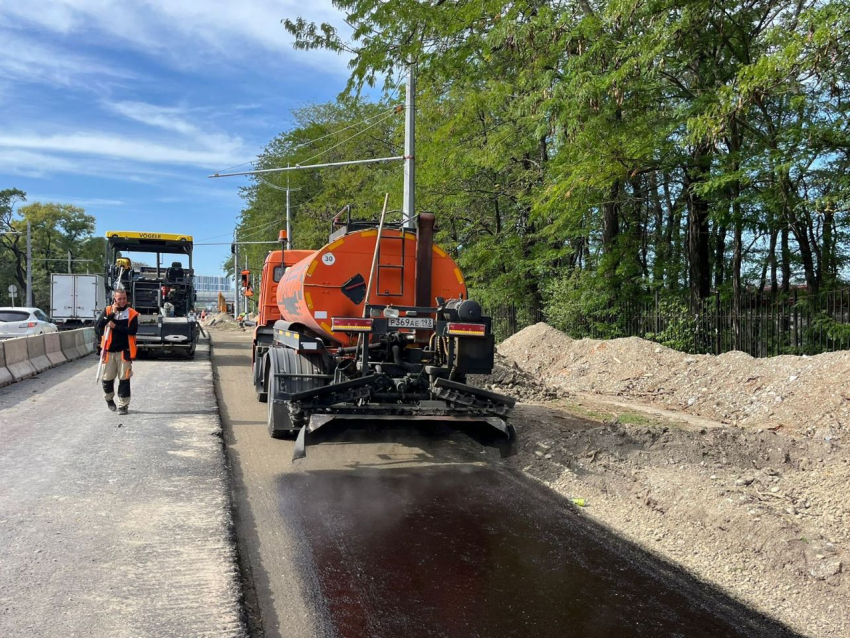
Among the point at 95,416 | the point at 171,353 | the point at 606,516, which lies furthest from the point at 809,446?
the point at 171,353

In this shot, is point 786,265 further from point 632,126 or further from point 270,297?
point 270,297

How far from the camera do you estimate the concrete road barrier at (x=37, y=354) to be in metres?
15.0

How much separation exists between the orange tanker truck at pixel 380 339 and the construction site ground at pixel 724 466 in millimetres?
1357

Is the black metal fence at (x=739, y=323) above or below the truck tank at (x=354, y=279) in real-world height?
below

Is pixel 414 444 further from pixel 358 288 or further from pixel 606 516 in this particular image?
pixel 606 516

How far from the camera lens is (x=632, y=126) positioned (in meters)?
14.1

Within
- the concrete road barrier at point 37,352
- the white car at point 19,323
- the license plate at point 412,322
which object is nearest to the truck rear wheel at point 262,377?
the license plate at point 412,322

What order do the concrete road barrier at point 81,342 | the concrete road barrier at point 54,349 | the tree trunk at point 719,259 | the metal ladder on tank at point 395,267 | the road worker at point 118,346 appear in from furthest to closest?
the concrete road barrier at point 81,342
the tree trunk at point 719,259
the concrete road barrier at point 54,349
the road worker at point 118,346
the metal ladder on tank at point 395,267

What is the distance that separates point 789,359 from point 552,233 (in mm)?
8753

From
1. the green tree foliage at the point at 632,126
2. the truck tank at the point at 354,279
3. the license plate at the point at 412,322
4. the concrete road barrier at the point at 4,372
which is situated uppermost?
the green tree foliage at the point at 632,126

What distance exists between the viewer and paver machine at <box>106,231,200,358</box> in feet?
60.1

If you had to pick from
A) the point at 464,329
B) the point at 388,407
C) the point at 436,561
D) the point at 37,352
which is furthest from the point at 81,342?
the point at 436,561

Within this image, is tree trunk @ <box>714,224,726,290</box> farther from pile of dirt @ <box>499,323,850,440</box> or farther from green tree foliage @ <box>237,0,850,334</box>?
pile of dirt @ <box>499,323,850,440</box>

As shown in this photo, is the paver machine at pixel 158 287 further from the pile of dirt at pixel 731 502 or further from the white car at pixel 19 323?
the pile of dirt at pixel 731 502
